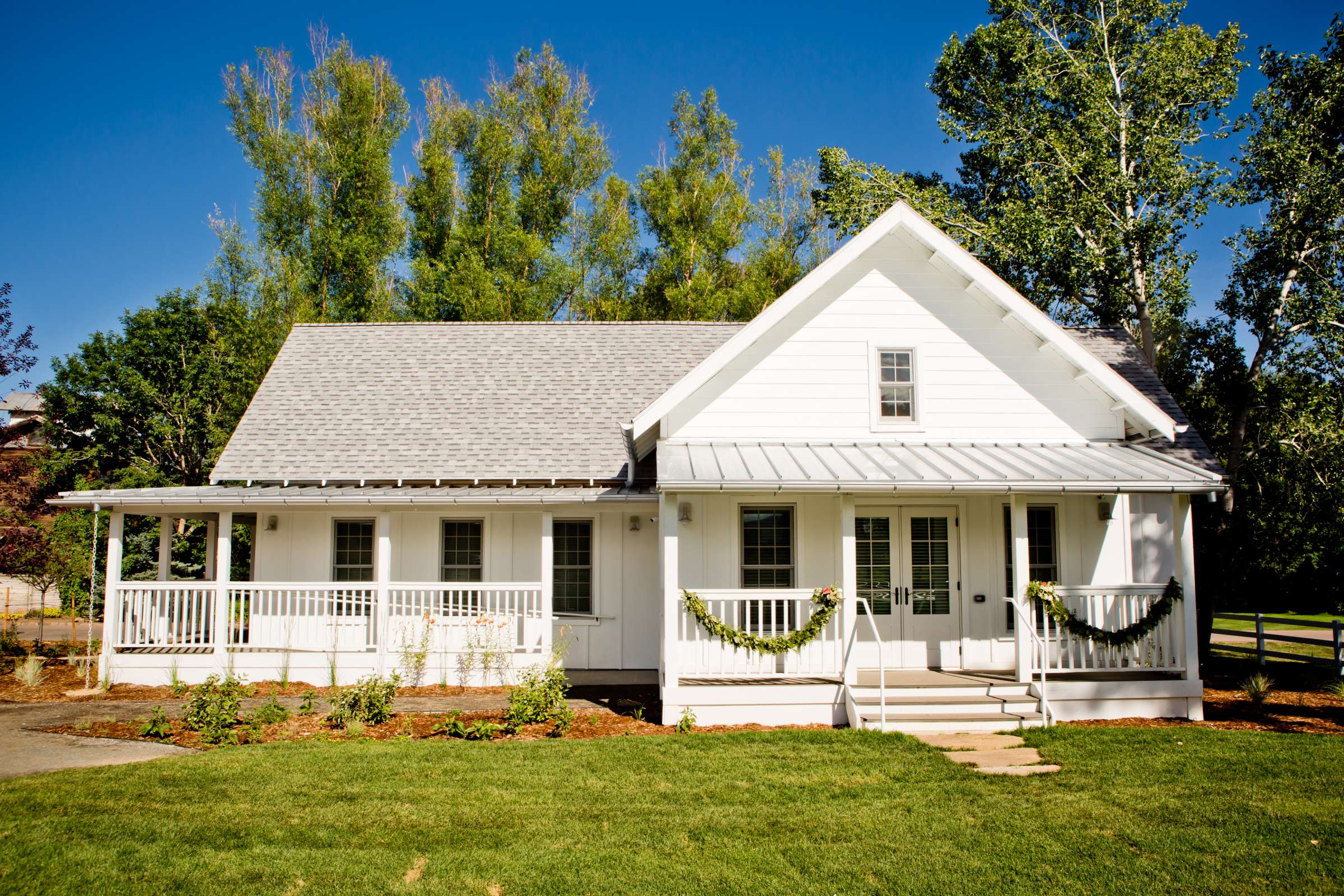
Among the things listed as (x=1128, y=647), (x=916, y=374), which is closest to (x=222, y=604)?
(x=916, y=374)

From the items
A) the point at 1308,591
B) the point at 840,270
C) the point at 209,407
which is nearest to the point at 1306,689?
the point at 840,270

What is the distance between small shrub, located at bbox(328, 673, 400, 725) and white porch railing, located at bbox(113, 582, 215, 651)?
13.3 feet

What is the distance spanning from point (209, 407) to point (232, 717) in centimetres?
1937

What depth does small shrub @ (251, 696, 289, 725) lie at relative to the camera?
1085 cm

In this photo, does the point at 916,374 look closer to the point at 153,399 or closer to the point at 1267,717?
the point at 1267,717

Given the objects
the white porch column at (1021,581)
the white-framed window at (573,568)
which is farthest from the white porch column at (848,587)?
the white-framed window at (573,568)

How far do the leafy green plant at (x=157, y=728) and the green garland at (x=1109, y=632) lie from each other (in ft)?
34.1

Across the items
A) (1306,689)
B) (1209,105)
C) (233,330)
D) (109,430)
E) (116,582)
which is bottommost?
(1306,689)

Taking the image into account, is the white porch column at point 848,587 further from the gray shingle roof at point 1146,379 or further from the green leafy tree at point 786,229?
the green leafy tree at point 786,229

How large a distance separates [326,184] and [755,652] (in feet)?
81.4

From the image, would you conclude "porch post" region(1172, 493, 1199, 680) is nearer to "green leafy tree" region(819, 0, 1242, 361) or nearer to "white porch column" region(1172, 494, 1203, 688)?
"white porch column" region(1172, 494, 1203, 688)

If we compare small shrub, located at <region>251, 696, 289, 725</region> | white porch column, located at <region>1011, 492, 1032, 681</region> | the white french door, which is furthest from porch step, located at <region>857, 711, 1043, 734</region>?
small shrub, located at <region>251, 696, 289, 725</region>

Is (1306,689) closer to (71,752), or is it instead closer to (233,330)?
(71,752)

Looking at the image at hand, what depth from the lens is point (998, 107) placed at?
22.8 m
